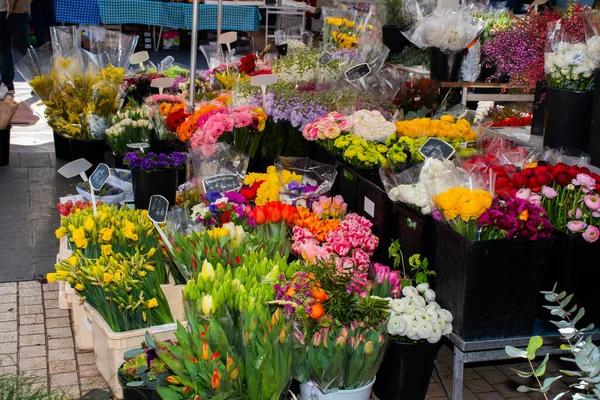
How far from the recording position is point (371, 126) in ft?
13.2

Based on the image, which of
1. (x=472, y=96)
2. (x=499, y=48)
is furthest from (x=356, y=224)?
(x=472, y=96)

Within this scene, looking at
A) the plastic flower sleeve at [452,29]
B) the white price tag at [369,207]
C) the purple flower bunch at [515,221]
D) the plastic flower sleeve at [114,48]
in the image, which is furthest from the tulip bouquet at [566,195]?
the plastic flower sleeve at [114,48]

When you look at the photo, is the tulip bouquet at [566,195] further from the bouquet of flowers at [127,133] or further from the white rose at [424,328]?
the bouquet of flowers at [127,133]

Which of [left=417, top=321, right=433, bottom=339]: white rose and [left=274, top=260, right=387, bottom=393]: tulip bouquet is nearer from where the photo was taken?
[left=274, top=260, right=387, bottom=393]: tulip bouquet

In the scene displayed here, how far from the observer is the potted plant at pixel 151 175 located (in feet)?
14.9

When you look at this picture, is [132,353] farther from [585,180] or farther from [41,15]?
[41,15]

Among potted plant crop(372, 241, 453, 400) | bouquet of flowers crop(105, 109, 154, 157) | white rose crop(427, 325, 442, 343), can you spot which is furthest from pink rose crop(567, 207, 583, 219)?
bouquet of flowers crop(105, 109, 154, 157)

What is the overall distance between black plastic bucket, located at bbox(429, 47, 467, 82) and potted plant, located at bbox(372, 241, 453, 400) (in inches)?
88.3

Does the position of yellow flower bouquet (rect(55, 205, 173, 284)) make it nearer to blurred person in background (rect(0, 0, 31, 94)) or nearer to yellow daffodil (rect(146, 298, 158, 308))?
yellow daffodil (rect(146, 298, 158, 308))

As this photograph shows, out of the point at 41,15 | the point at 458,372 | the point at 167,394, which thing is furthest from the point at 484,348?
the point at 41,15

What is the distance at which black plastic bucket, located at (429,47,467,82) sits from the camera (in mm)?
4934

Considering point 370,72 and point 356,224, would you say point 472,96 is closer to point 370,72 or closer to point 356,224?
point 370,72

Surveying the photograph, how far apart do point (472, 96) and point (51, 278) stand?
3.59 m

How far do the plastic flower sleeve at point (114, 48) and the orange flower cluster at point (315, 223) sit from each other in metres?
3.50
